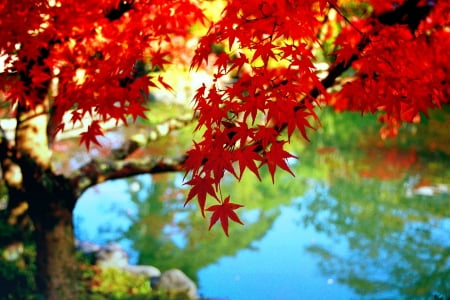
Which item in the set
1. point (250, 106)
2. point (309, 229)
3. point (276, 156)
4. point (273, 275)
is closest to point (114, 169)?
point (250, 106)

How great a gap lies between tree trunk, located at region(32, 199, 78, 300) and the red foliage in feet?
3.52

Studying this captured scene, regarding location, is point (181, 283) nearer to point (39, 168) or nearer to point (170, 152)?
point (39, 168)

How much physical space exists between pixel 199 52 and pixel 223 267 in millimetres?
5630

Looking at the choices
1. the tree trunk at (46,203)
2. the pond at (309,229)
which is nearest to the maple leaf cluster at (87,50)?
the tree trunk at (46,203)

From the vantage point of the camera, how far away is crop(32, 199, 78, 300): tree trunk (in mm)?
4574

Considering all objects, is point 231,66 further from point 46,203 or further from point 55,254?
point 55,254

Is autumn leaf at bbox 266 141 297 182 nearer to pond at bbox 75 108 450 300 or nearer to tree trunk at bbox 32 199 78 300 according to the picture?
tree trunk at bbox 32 199 78 300

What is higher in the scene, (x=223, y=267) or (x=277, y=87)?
(x=223, y=267)

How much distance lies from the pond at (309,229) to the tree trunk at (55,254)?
247cm

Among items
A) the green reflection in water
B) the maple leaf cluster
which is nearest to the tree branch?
the maple leaf cluster

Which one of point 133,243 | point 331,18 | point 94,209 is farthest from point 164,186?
point 331,18

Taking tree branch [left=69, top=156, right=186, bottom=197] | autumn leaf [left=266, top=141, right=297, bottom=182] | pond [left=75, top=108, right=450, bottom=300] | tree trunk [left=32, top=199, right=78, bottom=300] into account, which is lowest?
autumn leaf [left=266, top=141, right=297, bottom=182]

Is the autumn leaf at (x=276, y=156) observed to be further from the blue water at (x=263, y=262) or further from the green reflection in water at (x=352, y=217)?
the green reflection in water at (x=352, y=217)

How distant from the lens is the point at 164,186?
11977 mm
